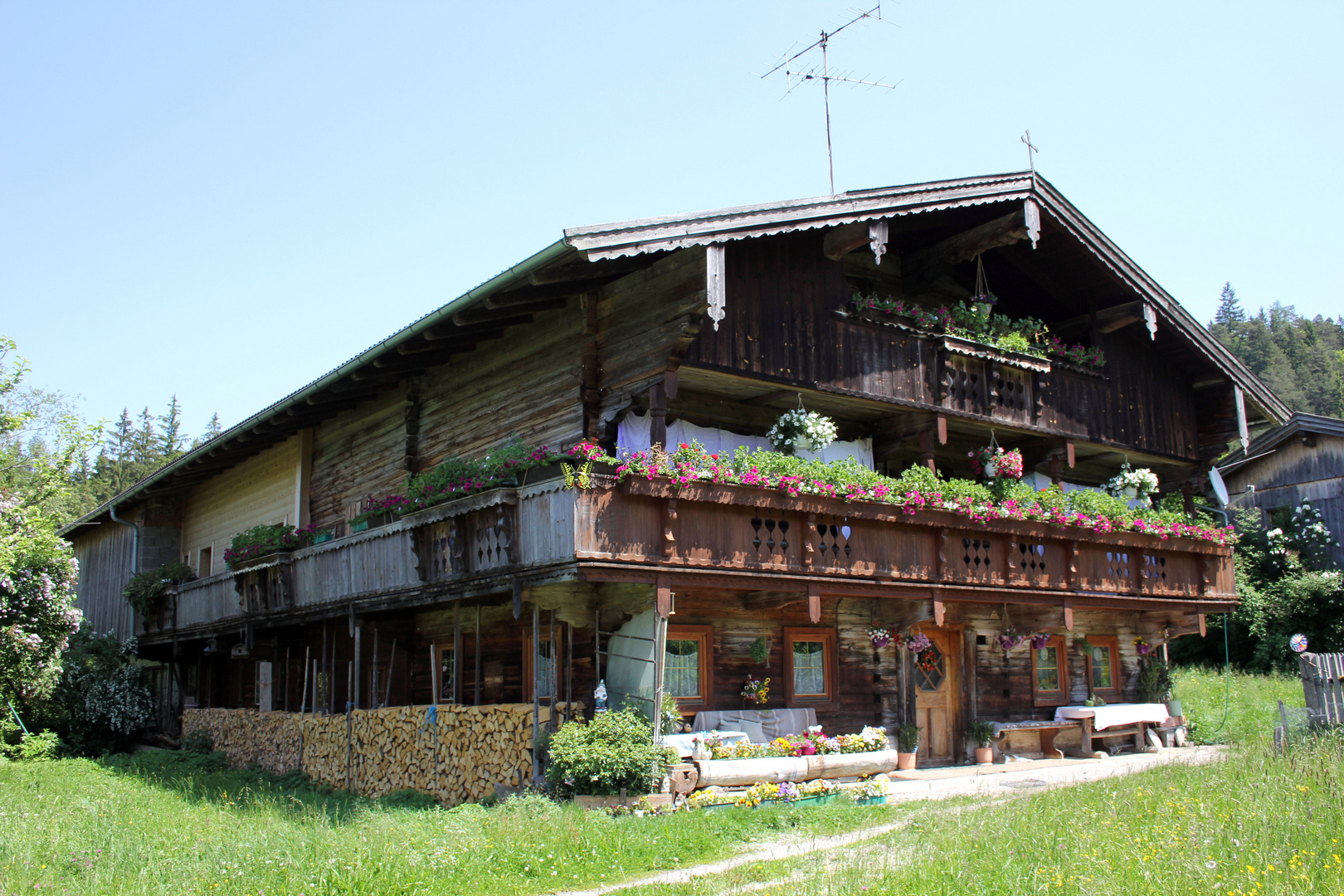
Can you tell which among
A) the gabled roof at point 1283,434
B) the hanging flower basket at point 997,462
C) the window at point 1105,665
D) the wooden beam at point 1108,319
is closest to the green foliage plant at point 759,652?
the hanging flower basket at point 997,462

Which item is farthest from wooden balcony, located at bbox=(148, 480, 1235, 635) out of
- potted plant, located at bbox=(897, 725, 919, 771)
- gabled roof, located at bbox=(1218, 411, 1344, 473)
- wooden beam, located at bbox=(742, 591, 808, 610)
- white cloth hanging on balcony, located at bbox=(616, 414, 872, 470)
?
gabled roof, located at bbox=(1218, 411, 1344, 473)

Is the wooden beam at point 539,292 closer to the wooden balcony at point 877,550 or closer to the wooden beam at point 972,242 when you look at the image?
the wooden balcony at point 877,550

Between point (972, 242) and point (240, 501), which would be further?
point (240, 501)

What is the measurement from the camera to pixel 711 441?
1759 cm

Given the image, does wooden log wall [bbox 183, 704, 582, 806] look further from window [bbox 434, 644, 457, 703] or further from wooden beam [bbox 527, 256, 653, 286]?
wooden beam [bbox 527, 256, 653, 286]

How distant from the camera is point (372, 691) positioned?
63.0 ft

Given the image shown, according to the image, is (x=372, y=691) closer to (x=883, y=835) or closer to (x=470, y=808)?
(x=470, y=808)

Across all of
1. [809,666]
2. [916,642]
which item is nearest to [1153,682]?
[916,642]

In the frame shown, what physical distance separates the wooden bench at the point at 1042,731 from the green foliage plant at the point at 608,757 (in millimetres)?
7944

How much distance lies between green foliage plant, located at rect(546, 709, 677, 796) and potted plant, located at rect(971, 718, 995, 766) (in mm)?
7403

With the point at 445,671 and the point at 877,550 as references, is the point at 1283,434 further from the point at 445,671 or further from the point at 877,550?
the point at 445,671

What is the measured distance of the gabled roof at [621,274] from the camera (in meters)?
14.8

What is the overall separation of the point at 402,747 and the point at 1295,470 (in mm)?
27605

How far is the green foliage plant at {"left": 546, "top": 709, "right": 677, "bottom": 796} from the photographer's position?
1359 cm
